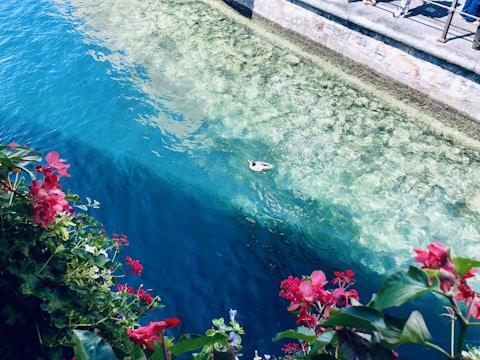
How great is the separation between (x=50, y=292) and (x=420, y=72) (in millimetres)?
7956

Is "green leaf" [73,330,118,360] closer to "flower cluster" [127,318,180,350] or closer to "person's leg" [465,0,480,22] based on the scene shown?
"flower cluster" [127,318,180,350]

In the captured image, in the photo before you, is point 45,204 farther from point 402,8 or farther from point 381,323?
point 402,8

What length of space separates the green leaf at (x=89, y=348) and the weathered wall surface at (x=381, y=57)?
7.83 metres

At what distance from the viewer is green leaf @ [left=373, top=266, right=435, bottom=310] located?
46.3 inches

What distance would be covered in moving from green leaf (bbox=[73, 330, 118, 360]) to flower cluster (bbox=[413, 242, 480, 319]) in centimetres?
98

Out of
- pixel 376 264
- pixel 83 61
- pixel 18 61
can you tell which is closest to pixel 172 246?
pixel 376 264

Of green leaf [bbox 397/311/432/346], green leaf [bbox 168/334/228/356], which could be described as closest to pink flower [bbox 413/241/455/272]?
green leaf [bbox 397/311/432/346]

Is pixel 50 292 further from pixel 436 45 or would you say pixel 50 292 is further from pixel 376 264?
pixel 436 45

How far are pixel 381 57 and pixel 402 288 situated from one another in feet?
27.3

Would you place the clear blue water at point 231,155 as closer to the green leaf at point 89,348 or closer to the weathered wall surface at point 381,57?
the weathered wall surface at point 381,57

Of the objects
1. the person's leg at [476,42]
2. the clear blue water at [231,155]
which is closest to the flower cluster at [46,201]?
the clear blue water at [231,155]

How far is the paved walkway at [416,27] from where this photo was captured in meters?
7.64

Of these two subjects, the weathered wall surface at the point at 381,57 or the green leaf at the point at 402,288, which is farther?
the weathered wall surface at the point at 381,57

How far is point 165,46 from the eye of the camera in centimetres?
973
